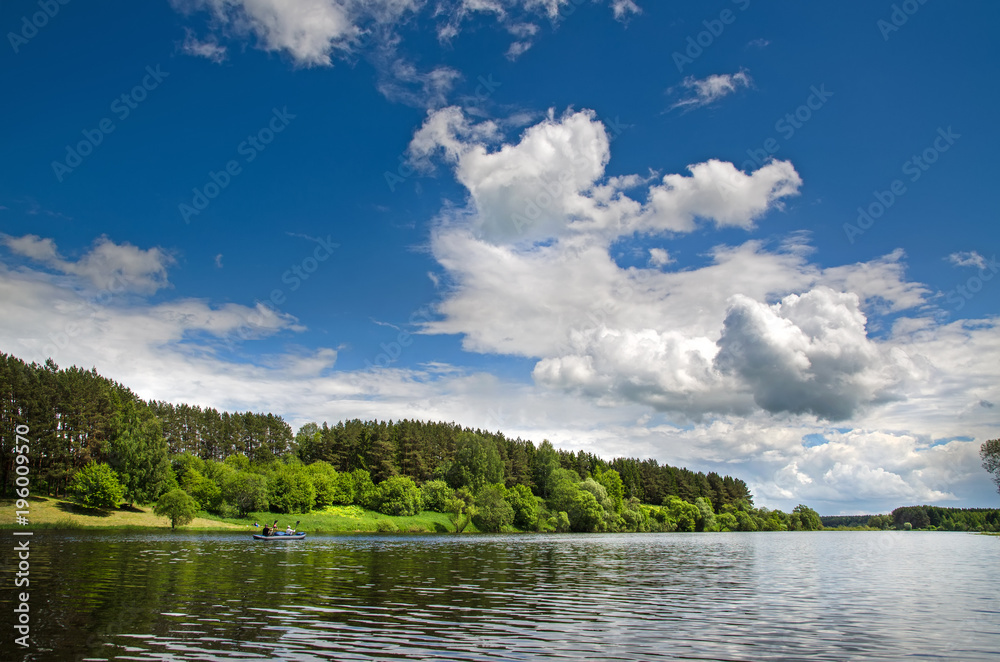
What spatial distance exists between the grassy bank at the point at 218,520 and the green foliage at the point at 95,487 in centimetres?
220

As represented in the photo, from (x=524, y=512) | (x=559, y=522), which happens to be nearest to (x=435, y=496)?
(x=524, y=512)

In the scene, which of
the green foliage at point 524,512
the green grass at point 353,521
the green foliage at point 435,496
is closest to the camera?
the green grass at point 353,521

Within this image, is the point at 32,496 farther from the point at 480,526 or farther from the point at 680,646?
the point at 680,646

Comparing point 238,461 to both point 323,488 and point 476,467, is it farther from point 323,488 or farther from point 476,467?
point 476,467

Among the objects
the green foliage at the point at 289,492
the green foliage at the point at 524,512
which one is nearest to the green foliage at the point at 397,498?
the green foliage at the point at 289,492

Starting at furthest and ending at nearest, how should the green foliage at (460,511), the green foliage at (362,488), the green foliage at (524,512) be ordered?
the green foliage at (524,512)
the green foliage at (362,488)
the green foliage at (460,511)

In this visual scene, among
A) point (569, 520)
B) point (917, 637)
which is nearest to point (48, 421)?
point (569, 520)

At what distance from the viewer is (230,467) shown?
146 m

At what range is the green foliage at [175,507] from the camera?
352ft

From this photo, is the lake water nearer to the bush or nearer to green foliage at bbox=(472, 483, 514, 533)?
the bush

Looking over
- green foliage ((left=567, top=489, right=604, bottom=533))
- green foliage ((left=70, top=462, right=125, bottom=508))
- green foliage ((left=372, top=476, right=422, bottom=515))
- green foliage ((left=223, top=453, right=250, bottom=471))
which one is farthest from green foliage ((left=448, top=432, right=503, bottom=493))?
green foliage ((left=70, top=462, right=125, bottom=508))

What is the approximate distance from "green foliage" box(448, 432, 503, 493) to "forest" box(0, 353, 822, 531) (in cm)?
35

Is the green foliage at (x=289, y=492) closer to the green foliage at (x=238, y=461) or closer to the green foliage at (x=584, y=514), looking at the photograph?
the green foliage at (x=238, y=461)

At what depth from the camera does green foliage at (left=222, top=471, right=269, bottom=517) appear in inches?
5241
